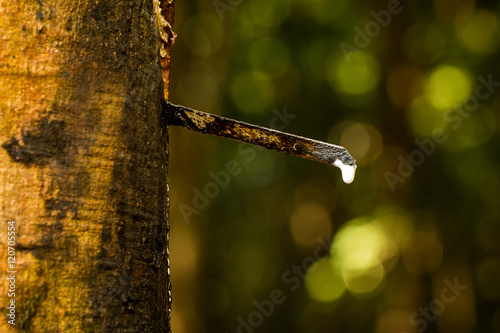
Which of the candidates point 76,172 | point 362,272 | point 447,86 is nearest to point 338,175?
point 362,272

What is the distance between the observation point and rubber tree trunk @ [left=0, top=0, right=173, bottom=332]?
1027mm

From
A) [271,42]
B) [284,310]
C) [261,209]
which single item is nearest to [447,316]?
[284,310]

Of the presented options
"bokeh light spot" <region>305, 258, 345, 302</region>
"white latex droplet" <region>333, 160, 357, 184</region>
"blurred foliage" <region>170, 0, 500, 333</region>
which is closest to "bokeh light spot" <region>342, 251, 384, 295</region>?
"blurred foliage" <region>170, 0, 500, 333</region>

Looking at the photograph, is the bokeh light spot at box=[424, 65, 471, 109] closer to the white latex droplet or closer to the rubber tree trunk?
the white latex droplet

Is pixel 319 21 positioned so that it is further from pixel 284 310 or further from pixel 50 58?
pixel 50 58

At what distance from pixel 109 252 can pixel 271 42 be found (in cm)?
1122

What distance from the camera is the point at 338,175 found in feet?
40.2

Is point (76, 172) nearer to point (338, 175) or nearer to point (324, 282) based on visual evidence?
point (324, 282)

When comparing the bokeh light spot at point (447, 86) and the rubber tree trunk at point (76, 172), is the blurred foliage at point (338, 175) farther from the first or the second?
the rubber tree trunk at point (76, 172)

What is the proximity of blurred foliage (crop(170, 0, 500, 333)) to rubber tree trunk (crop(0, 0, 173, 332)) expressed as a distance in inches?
238

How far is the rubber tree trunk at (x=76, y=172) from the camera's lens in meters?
1.03

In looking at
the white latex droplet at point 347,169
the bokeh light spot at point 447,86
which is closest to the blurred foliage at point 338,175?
the bokeh light spot at point 447,86

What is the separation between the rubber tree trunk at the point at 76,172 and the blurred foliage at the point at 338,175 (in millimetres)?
6042

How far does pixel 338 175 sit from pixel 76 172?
11.5m
